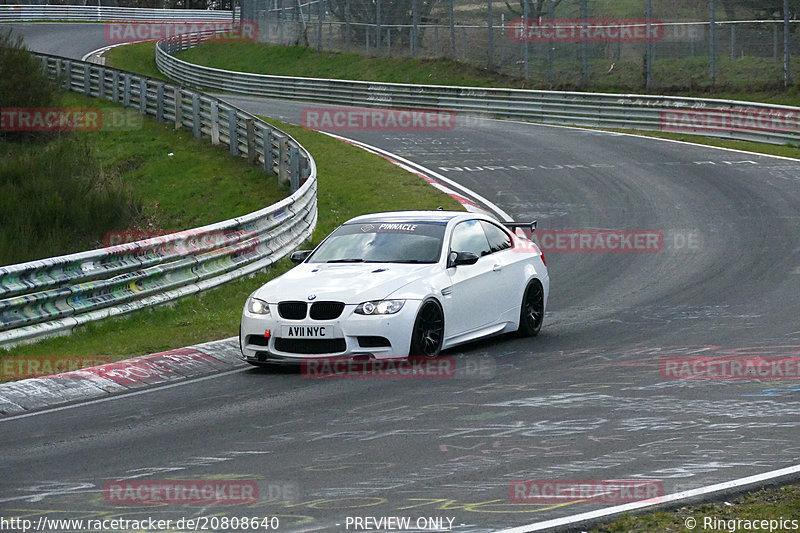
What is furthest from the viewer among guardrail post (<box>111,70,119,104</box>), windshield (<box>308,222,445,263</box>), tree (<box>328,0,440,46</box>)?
tree (<box>328,0,440,46</box>)

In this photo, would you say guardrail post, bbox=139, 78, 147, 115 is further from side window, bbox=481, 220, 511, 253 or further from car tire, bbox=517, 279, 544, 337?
car tire, bbox=517, 279, 544, 337

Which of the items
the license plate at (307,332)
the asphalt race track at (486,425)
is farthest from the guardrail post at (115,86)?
the license plate at (307,332)

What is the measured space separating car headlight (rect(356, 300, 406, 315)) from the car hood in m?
0.06

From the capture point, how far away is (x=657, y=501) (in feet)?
21.4

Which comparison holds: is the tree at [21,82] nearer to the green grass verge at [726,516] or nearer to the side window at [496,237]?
the side window at [496,237]

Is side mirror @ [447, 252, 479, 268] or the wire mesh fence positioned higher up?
the wire mesh fence

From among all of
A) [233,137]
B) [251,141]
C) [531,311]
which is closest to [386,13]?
[233,137]

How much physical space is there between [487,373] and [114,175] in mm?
19698

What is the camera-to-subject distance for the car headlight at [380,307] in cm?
1111

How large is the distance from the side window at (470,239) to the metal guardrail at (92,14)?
67.4 metres

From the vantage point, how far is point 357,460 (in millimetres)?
7746

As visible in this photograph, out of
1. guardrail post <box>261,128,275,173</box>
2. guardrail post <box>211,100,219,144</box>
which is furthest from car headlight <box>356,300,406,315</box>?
guardrail post <box>211,100,219,144</box>

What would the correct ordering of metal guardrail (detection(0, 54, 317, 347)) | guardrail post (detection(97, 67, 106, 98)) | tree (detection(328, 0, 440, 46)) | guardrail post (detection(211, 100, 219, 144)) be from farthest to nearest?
tree (detection(328, 0, 440, 46)) → guardrail post (detection(97, 67, 106, 98)) → guardrail post (detection(211, 100, 219, 144)) → metal guardrail (detection(0, 54, 317, 347))

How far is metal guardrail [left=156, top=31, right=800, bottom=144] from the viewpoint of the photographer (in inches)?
1238
